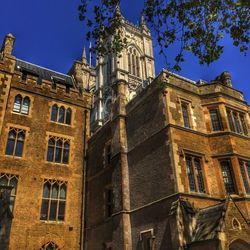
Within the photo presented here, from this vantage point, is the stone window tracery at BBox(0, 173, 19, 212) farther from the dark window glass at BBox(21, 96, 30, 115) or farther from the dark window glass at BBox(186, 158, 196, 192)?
the dark window glass at BBox(186, 158, 196, 192)

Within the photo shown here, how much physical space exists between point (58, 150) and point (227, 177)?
42.3 ft

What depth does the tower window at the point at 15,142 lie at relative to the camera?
20.9 meters

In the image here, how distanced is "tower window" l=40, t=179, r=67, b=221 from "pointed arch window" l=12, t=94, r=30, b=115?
19.4 feet

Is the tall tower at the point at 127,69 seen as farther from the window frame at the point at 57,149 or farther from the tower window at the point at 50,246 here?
the tower window at the point at 50,246

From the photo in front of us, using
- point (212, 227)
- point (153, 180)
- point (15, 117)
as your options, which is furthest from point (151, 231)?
point (15, 117)

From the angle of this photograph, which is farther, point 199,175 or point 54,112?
point 54,112

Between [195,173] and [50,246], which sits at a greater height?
[195,173]

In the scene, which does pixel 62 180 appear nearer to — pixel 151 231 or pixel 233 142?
pixel 151 231

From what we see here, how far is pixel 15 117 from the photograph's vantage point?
2208 centimetres

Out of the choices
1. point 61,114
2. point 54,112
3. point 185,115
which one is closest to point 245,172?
point 185,115

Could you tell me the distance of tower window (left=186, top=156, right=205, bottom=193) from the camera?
1630 centimetres

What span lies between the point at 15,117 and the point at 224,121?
1534cm

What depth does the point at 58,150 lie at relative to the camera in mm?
23016

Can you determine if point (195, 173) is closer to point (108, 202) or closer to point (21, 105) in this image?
point (108, 202)
